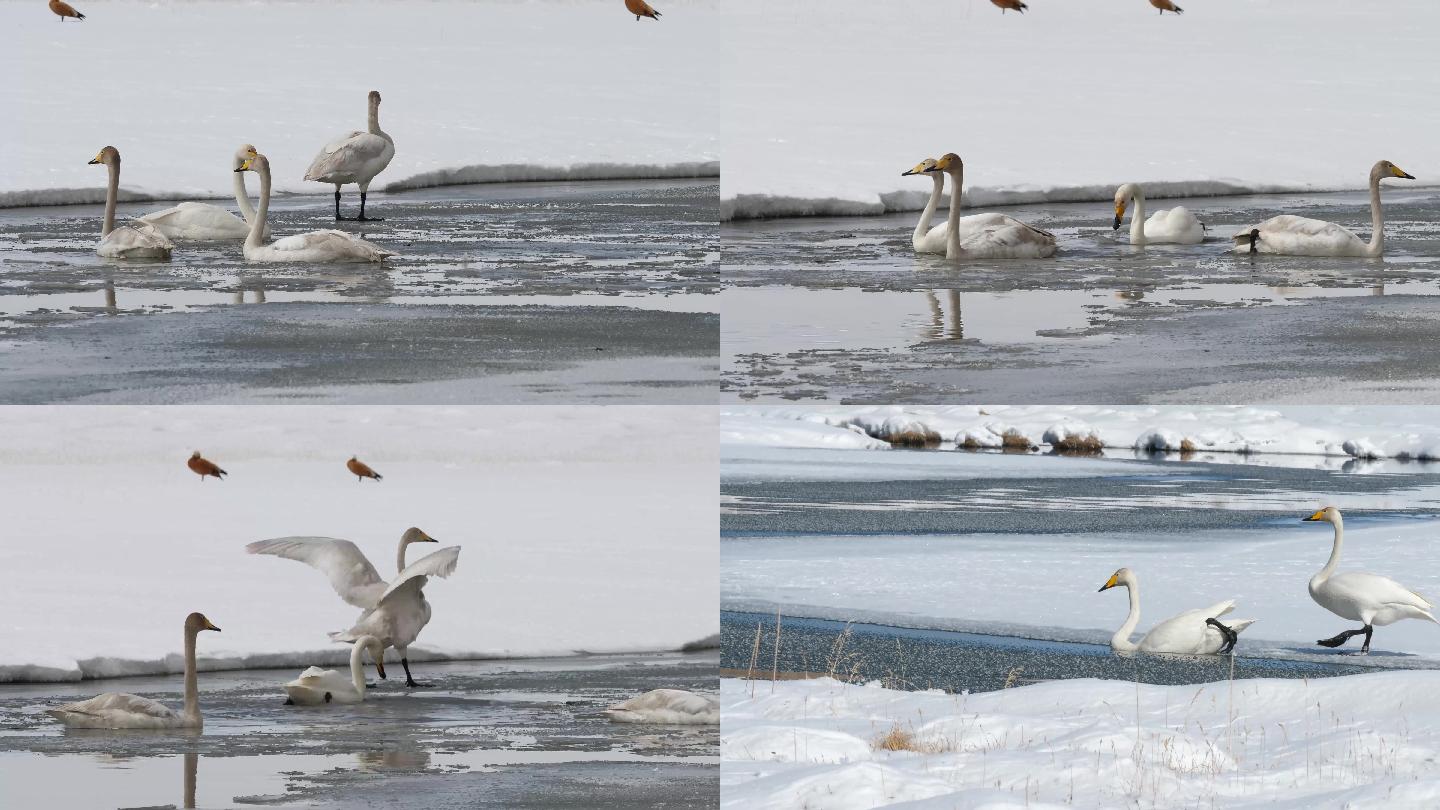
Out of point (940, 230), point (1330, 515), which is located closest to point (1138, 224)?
point (940, 230)

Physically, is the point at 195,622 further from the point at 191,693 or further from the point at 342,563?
the point at 191,693

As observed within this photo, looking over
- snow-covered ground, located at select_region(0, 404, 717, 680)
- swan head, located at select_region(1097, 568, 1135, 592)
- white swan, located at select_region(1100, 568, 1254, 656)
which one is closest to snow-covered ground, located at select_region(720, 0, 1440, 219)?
snow-covered ground, located at select_region(0, 404, 717, 680)

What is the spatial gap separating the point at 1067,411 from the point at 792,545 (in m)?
14.9

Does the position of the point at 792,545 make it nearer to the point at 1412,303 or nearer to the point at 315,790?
the point at 1412,303

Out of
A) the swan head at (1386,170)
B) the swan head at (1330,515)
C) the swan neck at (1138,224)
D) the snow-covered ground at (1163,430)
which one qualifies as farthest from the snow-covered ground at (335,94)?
the swan head at (1330,515)

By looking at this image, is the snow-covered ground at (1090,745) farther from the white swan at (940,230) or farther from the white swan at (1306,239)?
the white swan at (1306,239)

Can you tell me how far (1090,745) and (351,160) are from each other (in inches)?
415

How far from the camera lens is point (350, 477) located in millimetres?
18141

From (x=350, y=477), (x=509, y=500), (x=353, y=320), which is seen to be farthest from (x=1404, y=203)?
(x=353, y=320)

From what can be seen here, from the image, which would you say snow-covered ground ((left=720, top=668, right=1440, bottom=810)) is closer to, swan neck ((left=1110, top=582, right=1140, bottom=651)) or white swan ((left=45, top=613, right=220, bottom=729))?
swan neck ((left=1110, top=582, right=1140, bottom=651))

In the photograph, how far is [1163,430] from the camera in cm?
2556

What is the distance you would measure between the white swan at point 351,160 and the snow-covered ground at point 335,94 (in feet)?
12.0

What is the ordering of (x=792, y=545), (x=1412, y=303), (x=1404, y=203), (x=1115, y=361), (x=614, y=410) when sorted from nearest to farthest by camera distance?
(x=1115, y=361) → (x=1412, y=303) → (x=792, y=545) → (x=1404, y=203) → (x=614, y=410)

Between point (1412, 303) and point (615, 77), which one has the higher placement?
point (615, 77)
